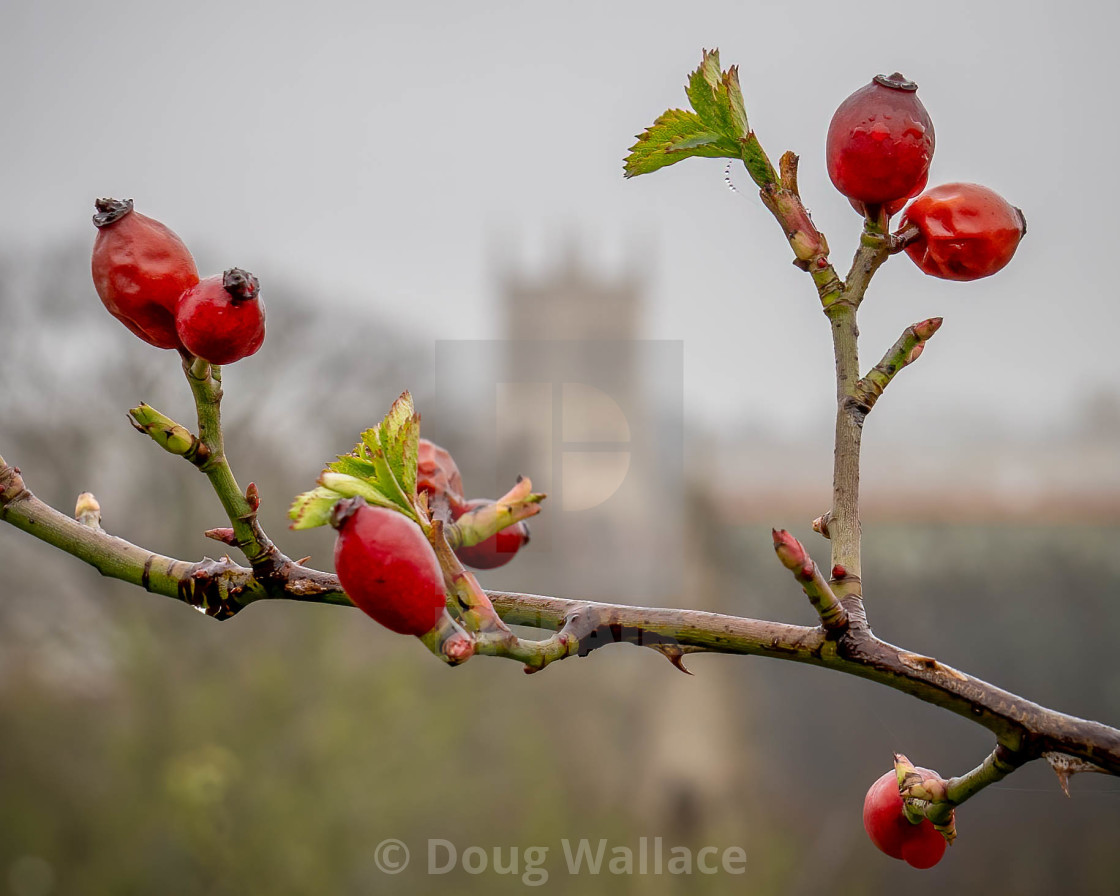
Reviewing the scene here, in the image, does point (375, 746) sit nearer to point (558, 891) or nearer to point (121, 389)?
point (558, 891)

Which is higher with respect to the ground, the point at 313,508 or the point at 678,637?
the point at 313,508

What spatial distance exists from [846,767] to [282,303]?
14518mm

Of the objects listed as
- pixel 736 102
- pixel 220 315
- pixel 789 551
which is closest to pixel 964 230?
pixel 736 102

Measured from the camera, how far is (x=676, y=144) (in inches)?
33.2

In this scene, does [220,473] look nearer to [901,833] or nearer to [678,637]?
[678,637]

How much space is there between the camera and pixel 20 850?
15.6 m

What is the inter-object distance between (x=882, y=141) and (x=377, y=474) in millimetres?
505

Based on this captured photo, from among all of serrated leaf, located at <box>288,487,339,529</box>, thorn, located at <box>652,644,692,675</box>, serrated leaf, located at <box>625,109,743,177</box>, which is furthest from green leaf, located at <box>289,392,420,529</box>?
serrated leaf, located at <box>625,109,743,177</box>

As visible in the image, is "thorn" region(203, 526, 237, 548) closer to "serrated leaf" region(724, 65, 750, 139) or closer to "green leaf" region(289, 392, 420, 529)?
"green leaf" region(289, 392, 420, 529)

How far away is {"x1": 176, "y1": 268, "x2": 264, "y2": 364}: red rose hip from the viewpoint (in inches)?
30.1

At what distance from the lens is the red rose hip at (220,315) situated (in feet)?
2.51

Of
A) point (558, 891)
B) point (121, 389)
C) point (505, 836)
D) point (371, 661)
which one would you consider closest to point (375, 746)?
point (371, 661)

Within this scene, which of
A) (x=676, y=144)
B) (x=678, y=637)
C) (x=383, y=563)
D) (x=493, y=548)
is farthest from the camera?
(x=493, y=548)

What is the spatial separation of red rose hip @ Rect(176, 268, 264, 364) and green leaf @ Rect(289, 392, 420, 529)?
16 cm
